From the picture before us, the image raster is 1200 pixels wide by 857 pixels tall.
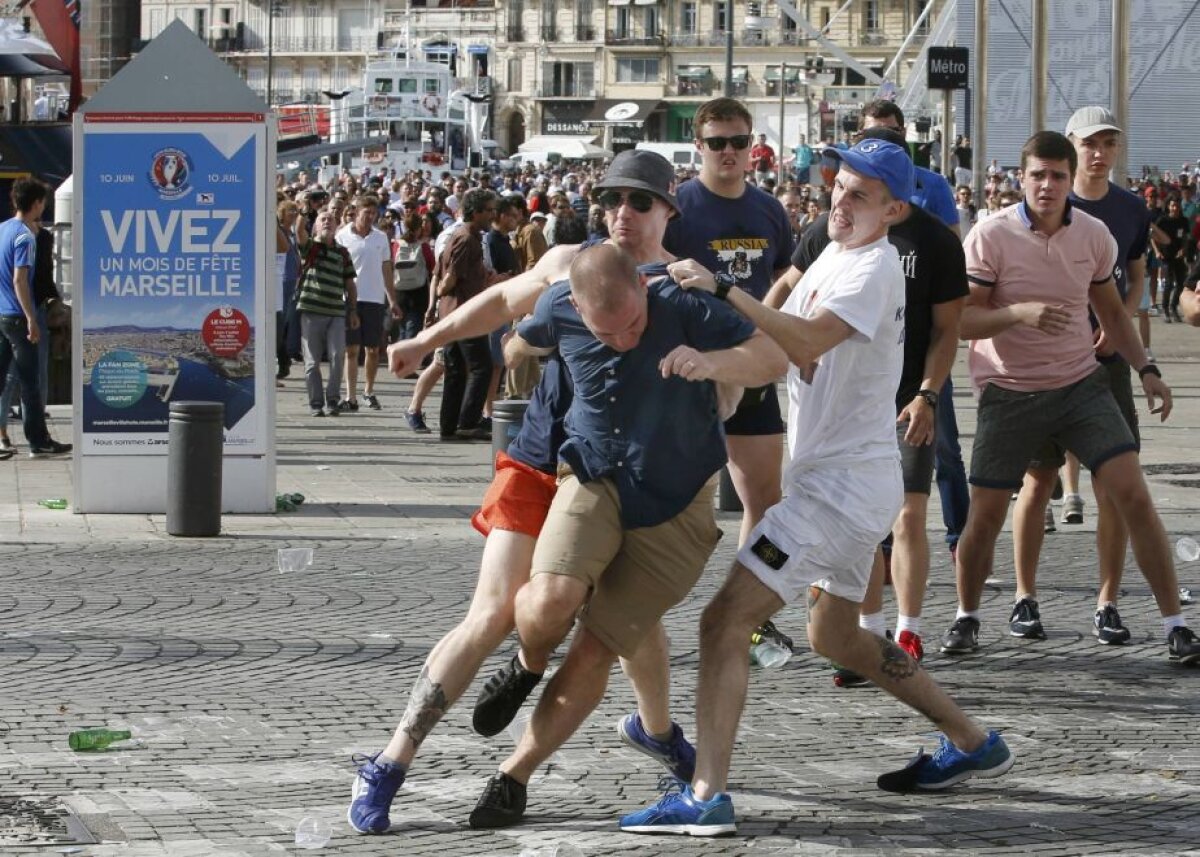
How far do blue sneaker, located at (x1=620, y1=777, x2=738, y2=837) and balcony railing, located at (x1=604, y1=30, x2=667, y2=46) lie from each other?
120116mm

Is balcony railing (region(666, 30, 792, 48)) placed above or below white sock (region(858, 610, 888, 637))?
above

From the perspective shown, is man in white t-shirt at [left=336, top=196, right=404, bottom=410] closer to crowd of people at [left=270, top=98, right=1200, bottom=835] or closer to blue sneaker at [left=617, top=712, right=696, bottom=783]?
crowd of people at [left=270, top=98, right=1200, bottom=835]

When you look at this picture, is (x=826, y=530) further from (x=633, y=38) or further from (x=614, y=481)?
(x=633, y=38)

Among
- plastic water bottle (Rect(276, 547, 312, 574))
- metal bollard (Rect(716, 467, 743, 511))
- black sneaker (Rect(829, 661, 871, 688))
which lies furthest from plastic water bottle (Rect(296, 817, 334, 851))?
metal bollard (Rect(716, 467, 743, 511))

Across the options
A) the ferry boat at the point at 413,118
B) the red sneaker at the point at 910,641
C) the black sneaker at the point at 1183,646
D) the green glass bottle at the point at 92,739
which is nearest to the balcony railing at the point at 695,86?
the ferry boat at the point at 413,118

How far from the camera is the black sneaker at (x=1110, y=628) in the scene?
8.37m

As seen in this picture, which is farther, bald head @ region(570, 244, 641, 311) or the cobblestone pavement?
the cobblestone pavement

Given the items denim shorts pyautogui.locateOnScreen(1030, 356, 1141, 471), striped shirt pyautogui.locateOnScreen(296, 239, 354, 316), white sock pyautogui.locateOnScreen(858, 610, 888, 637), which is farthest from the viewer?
striped shirt pyautogui.locateOnScreen(296, 239, 354, 316)

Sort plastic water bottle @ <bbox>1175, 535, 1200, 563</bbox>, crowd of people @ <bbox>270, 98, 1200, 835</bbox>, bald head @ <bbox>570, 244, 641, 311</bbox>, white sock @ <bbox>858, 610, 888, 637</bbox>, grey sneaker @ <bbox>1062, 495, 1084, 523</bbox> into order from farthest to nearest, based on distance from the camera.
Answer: grey sneaker @ <bbox>1062, 495, 1084, 523</bbox>
plastic water bottle @ <bbox>1175, 535, 1200, 563</bbox>
white sock @ <bbox>858, 610, 888, 637</bbox>
crowd of people @ <bbox>270, 98, 1200, 835</bbox>
bald head @ <bbox>570, 244, 641, 311</bbox>

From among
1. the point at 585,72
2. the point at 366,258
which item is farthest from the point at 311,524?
the point at 585,72

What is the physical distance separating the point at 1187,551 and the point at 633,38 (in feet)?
383

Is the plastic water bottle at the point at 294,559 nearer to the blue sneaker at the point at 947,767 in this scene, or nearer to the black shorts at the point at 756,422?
the black shorts at the point at 756,422

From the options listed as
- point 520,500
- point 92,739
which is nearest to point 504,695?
point 520,500

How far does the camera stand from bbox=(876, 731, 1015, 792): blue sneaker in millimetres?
6105
